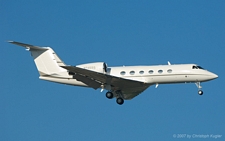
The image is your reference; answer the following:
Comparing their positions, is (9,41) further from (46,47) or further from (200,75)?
(200,75)

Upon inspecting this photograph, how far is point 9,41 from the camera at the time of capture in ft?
87.2

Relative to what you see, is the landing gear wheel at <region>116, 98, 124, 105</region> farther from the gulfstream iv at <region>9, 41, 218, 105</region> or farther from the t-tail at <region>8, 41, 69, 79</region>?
the t-tail at <region>8, 41, 69, 79</region>

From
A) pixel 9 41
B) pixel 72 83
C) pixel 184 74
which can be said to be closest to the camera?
pixel 9 41

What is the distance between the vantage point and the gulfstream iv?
93.7 feet

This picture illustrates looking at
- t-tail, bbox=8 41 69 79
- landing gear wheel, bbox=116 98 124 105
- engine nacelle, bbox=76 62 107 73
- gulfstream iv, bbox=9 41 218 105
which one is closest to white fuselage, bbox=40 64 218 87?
gulfstream iv, bbox=9 41 218 105

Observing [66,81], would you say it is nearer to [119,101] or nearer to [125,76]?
[119,101]

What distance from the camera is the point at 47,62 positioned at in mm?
31234

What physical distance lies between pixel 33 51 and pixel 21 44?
338cm

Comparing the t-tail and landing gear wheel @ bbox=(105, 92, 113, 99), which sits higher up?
the t-tail

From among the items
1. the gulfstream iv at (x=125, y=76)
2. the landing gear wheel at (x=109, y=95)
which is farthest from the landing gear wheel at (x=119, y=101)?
the landing gear wheel at (x=109, y=95)

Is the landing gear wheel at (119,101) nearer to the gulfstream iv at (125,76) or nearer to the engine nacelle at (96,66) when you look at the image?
the gulfstream iv at (125,76)

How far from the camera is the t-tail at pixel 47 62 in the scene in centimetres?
3097

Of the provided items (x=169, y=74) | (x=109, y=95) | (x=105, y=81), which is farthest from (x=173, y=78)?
(x=109, y=95)

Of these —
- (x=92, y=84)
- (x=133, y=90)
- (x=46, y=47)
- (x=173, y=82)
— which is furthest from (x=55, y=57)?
(x=173, y=82)
